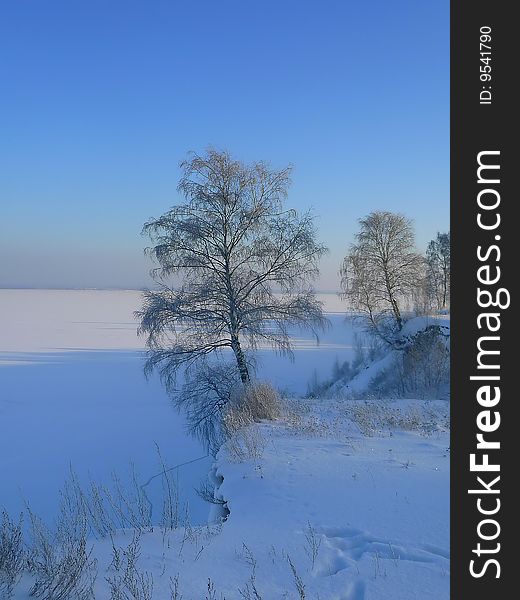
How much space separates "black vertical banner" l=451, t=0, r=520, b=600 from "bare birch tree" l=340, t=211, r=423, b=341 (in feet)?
68.9

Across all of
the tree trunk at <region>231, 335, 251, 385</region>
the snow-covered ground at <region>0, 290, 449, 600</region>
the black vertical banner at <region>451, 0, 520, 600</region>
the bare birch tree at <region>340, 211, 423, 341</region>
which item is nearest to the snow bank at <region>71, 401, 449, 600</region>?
the snow-covered ground at <region>0, 290, 449, 600</region>

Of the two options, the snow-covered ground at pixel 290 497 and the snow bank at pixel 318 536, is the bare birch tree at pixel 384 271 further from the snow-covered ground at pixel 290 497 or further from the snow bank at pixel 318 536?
the snow bank at pixel 318 536

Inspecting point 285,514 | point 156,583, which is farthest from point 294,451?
point 156,583

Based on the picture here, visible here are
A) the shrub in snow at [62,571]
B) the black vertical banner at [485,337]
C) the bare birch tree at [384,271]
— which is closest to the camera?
the black vertical banner at [485,337]

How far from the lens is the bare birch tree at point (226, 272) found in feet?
42.0

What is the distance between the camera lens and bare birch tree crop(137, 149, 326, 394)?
12789mm

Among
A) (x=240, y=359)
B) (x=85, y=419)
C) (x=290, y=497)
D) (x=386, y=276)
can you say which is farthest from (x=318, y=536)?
(x=386, y=276)

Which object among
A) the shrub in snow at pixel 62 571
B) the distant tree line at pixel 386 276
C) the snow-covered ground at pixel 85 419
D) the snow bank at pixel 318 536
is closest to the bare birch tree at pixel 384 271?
the distant tree line at pixel 386 276

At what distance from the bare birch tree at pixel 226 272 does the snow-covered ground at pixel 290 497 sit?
2.70 meters

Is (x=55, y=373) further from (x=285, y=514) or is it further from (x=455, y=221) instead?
(x=455, y=221)

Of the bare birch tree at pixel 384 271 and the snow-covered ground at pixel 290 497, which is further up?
the bare birch tree at pixel 384 271

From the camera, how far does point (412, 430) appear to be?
8.43 meters

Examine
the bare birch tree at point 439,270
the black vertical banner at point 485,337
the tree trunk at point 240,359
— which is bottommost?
the tree trunk at point 240,359

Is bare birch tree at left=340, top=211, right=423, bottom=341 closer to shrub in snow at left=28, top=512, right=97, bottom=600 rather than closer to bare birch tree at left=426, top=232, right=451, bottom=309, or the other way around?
bare birch tree at left=426, top=232, right=451, bottom=309
